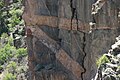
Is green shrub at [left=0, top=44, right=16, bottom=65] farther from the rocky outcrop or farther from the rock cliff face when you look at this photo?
the rocky outcrop

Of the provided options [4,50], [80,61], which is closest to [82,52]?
[80,61]

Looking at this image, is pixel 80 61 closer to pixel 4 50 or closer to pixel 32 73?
pixel 32 73

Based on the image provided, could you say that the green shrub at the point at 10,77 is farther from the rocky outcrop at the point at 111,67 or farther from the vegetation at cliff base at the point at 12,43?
the rocky outcrop at the point at 111,67

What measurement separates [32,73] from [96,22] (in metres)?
15.0

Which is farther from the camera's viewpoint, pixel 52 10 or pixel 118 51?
pixel 52 10

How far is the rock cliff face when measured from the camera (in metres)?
36.4

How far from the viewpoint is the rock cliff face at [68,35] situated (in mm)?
36406

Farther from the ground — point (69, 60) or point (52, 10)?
point (52, 10)

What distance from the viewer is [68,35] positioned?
148 ft

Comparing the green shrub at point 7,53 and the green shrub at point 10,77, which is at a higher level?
the green shrub at point 7,53

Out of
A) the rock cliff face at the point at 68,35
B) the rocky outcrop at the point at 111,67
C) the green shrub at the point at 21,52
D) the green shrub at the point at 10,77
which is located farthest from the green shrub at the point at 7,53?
the rocky outcrop at the point at 111,67

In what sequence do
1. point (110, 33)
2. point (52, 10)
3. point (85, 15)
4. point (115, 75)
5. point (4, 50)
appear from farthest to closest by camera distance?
point (4, 50)
point (52, 10)
point (85, 15)
point (110, 33)
point (115, 75)

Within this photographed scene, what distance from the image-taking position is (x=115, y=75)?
2534 centimetres

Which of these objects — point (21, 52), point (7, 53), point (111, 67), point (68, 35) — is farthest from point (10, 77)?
point (111, 67)
